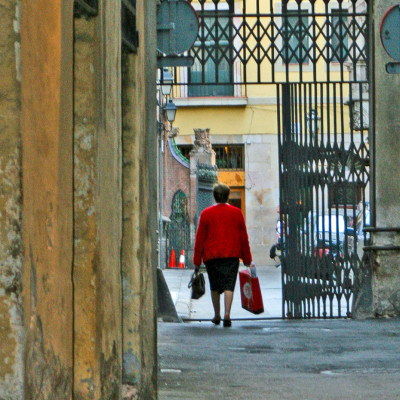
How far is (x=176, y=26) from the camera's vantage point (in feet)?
45.9

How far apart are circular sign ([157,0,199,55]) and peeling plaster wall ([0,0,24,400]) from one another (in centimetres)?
975

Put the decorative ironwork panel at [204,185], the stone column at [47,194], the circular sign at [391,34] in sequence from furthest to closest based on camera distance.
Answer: the decorative ironwork panel at [204,185]
the circular sign at [391,34]
the stone column at [47,194]

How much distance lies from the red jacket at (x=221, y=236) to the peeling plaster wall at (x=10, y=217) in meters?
10.5

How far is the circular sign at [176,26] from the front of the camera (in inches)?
533

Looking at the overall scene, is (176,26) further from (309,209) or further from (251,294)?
(251,294)

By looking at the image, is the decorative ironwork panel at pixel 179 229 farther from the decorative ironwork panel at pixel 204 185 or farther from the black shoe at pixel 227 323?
the black shoe at pixel 227 323

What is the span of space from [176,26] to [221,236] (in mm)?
2523

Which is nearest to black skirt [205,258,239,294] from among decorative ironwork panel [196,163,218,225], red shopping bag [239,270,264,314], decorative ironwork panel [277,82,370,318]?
red shopping bag [239,270,264,314]

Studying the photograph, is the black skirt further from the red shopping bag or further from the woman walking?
the red shopping bag

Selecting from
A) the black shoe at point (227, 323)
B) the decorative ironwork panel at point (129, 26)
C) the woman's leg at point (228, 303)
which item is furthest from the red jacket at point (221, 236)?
the decorative ironwork panel at point (129, 26)

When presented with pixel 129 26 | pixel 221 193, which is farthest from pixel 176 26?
pixel 129 26

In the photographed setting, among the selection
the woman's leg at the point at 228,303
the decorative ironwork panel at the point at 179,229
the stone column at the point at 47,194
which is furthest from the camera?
the decorative ironwork panel at the point at 179,229

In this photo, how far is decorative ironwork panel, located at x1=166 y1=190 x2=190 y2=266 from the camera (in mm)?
31531

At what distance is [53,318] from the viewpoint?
4.14 metres
